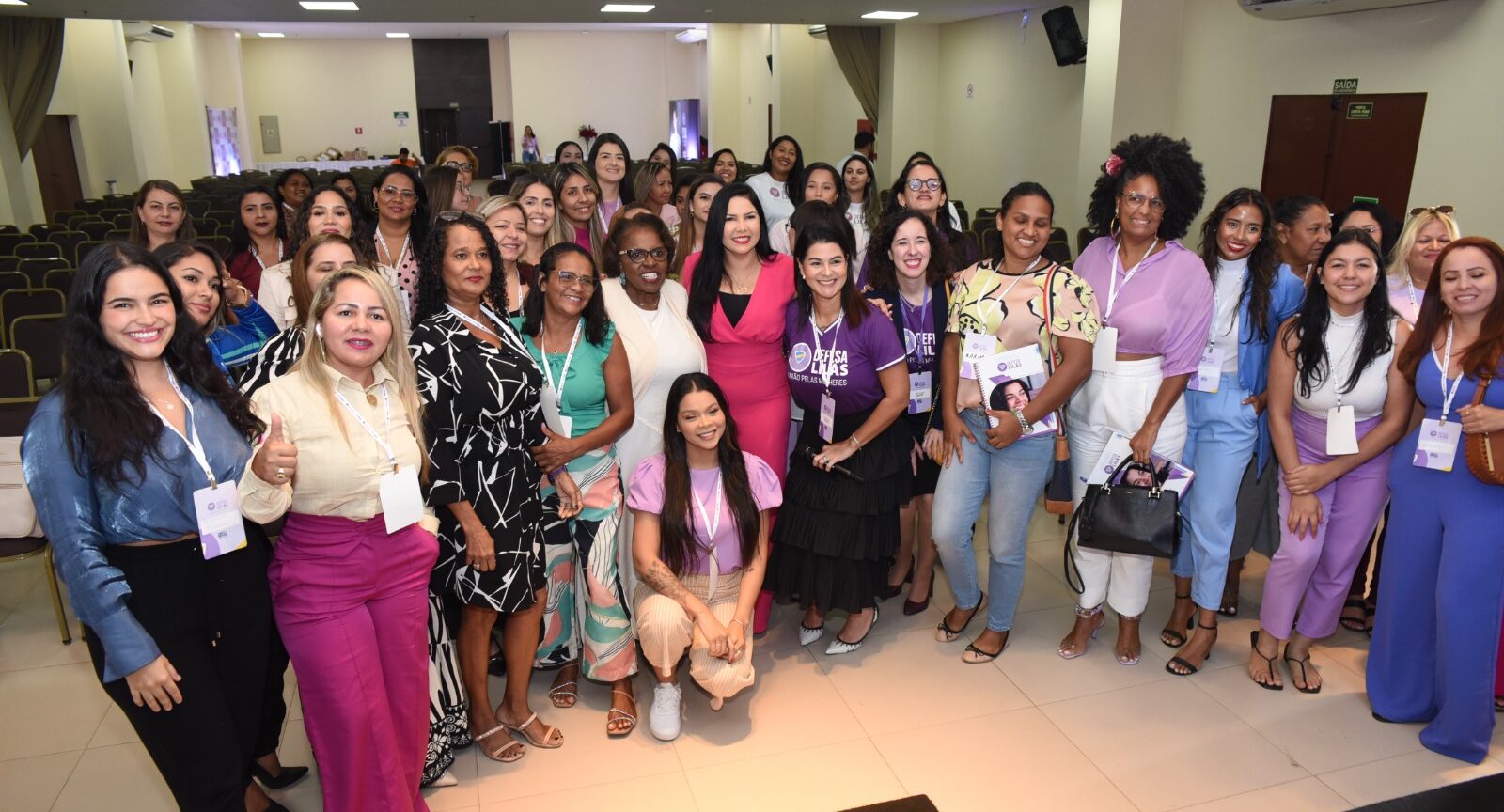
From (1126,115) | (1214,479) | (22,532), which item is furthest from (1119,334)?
(1126,115)

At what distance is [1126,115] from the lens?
9078 millimetres

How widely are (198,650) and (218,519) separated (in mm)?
328

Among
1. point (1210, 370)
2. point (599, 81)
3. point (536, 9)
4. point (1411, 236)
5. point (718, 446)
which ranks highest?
point (599, 81)

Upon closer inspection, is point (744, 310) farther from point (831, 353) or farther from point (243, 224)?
point (243, 224)

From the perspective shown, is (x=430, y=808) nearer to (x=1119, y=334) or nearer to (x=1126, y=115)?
(x=1119, y=334)

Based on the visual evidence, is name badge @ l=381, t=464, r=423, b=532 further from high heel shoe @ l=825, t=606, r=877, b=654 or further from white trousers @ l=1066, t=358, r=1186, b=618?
white trousers @ l=1066, t=358, r=1186, b=618

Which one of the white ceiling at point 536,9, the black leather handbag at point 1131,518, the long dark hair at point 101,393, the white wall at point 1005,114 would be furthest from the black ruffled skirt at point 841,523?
the white ceiling at point 536,9

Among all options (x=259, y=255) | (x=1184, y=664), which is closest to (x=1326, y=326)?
(x=1184, y=664)

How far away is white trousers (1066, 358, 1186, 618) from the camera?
3.17 m

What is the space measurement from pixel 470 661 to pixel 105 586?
1181mm

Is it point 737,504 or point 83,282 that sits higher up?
point 83,282

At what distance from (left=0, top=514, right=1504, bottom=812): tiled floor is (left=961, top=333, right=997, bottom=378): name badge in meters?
1.14

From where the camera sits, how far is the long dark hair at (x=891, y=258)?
346 centimetres

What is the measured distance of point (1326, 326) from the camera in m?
3.04
